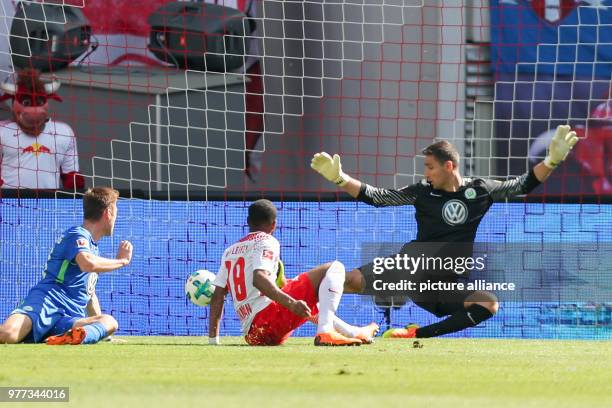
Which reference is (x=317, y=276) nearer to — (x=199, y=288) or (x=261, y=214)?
(x=261, y=214)

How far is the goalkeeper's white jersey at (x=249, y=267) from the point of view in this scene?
9.22 metres

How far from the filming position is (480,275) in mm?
11945

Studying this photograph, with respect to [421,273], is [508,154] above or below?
above

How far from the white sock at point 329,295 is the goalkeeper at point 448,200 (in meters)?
0.71

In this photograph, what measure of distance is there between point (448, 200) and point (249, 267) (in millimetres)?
1895

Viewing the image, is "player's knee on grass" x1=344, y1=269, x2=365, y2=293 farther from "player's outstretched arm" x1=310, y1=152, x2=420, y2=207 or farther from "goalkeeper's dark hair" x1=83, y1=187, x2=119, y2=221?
"goalkeeper's dark hair" x1=83, y1=187, x2=119, y2=221

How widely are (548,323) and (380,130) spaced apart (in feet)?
10.8

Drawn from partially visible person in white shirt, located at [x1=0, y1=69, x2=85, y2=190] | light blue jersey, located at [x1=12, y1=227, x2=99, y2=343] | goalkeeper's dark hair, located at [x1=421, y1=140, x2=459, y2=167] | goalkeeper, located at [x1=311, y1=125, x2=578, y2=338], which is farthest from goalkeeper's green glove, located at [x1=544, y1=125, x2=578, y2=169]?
partially visible person in white shirt, located at [x1=0, y1=69, x2=85, y2=190]

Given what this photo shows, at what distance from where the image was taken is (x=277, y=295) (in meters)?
8.95

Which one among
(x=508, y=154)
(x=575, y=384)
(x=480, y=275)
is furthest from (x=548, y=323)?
(x=575, y=384)

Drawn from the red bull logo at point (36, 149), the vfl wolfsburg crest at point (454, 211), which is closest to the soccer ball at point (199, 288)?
the vfl wolfsburg crest at point (454, 211)

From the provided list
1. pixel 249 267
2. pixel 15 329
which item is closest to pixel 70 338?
pixel 15 329

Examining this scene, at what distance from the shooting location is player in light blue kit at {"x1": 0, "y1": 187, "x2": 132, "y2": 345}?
9359mm

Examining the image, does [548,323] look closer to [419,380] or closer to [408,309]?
[408,309]
